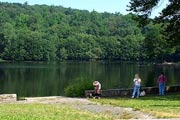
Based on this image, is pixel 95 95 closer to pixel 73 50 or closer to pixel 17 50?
pixel 17 50

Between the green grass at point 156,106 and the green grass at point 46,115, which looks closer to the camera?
the green grass at point 46,115

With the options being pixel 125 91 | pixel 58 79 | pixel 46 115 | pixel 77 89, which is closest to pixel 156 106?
pixel 46 115

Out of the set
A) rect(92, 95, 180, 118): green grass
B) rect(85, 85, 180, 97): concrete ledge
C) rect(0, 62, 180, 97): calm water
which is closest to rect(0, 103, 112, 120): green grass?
rect(92, 95, 180, 118): green grass

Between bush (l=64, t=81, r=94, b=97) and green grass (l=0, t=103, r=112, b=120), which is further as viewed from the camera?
bush (l=64, t=81, r=94, b=97)

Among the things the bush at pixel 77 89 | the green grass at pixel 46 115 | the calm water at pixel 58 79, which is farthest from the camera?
the calm water at pixel 58 79

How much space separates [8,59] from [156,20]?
145095 mm

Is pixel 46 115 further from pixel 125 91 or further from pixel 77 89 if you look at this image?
pixel 125 91

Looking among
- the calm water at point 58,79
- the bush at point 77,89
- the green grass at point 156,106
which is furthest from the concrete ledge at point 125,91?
the green grass at point 156,106

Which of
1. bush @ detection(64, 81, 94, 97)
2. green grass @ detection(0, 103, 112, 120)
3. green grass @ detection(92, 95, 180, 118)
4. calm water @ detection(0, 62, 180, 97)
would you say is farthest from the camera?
calm water @ detection(0, 62, 180, 97)

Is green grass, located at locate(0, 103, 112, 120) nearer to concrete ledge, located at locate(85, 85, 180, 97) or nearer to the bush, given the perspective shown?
concrete ledge, located at locate(85, 85, 180, 97)

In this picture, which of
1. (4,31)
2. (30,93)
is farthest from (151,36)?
(30,93)

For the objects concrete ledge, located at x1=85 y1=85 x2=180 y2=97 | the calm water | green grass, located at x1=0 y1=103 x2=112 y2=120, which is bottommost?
the calm water

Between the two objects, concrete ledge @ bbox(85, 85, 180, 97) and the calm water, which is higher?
concrete ledge @ bbox(85, 85, 180, 97)

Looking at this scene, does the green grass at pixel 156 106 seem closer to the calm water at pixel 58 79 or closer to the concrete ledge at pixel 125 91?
the concrete ledge at pixel 125 91
